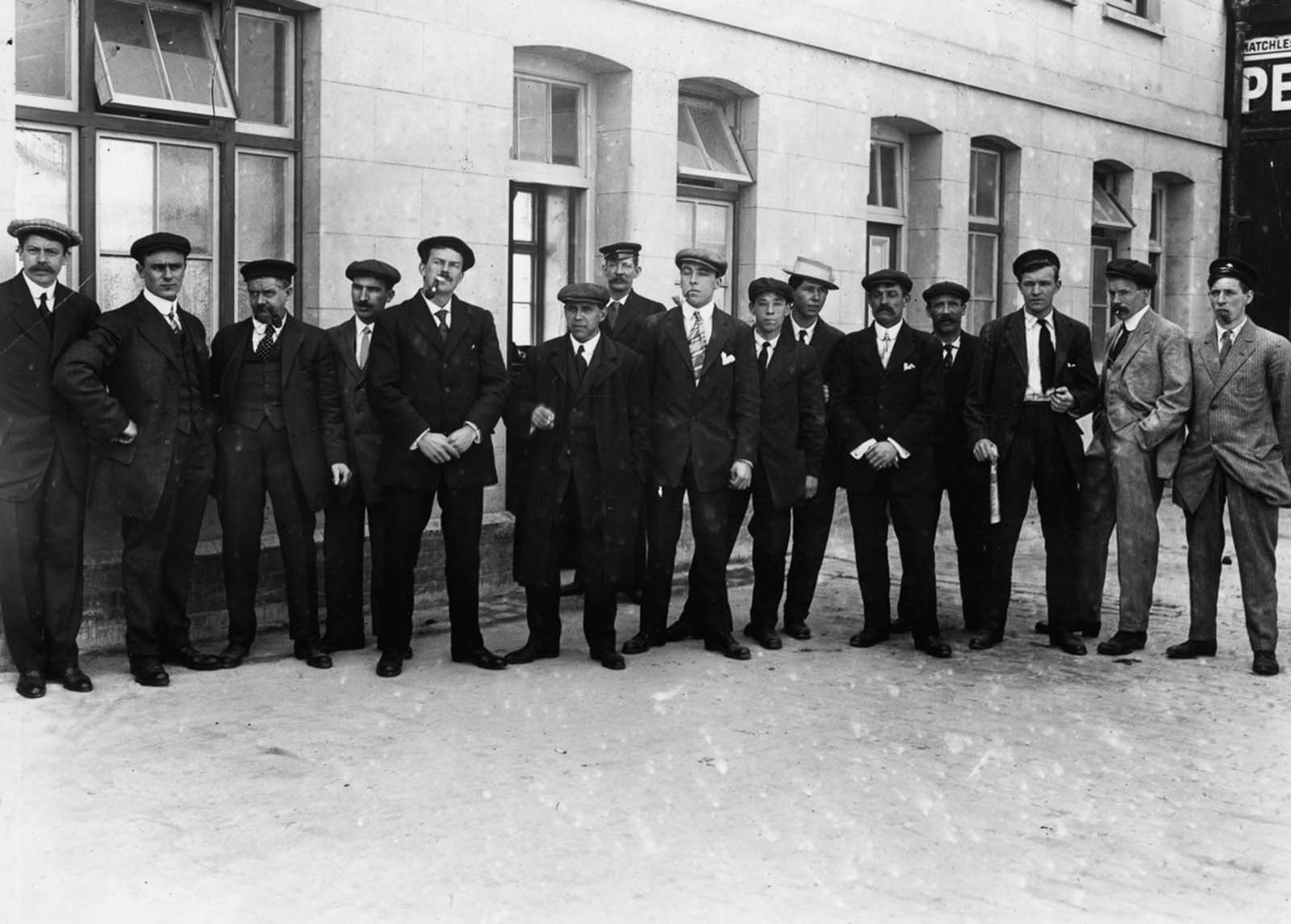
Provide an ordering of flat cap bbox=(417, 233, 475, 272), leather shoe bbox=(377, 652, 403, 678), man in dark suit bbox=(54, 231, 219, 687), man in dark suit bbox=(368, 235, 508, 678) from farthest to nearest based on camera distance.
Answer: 1. flat cap bbox=(417, 233, 475, 272)
2. man in dark suit bbox=(368, 235, 508, 678)
3. leather shoe bbox=(377, 652, 403, 678)
4. man in dark suit bbox=(54, 231, 219, 687)

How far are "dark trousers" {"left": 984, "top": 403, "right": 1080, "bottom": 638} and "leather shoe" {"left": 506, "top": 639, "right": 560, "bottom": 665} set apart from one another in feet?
8.24

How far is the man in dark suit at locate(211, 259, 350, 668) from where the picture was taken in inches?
306

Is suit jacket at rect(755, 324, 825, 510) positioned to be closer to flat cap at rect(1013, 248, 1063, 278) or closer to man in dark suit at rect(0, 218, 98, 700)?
flat cap at rect(1013, 248, 1063, 278)

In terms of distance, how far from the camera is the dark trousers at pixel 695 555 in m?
8.31

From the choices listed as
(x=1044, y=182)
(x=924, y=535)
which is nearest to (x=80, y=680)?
(x=924, y=535)

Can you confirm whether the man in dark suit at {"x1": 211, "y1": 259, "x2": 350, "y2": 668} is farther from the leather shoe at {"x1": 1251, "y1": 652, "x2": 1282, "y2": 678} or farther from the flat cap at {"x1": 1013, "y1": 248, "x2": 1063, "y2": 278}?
the leather shoe at {"x1": 1251, "y1": 652, "x2": 1282, "y2": 678}

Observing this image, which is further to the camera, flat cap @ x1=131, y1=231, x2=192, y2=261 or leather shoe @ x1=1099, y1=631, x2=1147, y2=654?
leather shoe @ x1=1099, y1=631, x2=1147, y2=654

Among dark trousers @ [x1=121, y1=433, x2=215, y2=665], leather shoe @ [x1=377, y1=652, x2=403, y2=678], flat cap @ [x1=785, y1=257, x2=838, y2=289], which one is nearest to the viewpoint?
dark trousers @ [x1=121, y1=433, x2=215, y2=665]

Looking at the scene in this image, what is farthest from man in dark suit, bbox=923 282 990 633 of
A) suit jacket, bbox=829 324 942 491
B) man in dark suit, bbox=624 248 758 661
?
man in dark suit, bbox=624 248 758 661

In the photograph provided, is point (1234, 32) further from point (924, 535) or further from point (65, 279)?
point (65, 279)

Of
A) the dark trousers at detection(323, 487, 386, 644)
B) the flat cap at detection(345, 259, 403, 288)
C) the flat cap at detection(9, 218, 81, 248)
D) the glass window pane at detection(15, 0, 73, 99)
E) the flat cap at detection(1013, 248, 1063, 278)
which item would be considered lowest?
the dark trousers at detection(323, 487, 386, 644)

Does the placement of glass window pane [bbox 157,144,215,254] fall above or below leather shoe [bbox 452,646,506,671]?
above

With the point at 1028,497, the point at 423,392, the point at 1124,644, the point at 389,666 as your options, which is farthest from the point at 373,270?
the point at 1124,644

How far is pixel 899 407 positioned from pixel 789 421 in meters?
0.64
